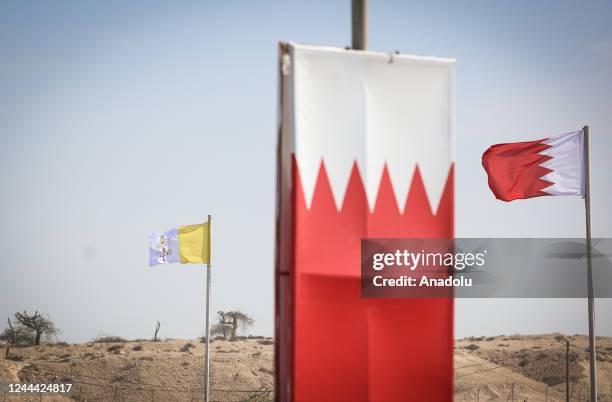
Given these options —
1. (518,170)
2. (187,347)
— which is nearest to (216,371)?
(187,347)

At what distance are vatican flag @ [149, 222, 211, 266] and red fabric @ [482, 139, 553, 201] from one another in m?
11.9

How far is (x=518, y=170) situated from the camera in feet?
43.0

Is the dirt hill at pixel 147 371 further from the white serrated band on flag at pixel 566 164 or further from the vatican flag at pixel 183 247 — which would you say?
the white serrated band on flag at pixel 566 164

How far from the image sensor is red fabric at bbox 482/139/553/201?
1306cm

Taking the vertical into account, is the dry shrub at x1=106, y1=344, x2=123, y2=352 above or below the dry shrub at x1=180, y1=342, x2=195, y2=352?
below

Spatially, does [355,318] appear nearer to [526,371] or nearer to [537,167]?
[537,167]

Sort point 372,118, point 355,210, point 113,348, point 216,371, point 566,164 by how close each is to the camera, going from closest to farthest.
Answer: point 355,210
point 372,118
point 566,164
point 216,371
point 113,348

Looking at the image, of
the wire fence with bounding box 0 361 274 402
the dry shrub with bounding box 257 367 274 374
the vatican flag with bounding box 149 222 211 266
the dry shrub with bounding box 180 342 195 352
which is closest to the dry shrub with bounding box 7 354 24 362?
the wire fence with bounding box 0 361 274 402

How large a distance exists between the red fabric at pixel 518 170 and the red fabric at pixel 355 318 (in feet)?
27.3

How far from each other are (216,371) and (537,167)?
36.5 m

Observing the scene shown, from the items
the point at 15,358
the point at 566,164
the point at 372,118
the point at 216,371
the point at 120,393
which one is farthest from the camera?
the point at 15,358

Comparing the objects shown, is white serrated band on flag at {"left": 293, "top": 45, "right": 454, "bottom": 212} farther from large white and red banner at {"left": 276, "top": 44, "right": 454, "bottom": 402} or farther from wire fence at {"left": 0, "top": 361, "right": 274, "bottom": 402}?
wire fence at {"left": 0, "top": 361, "right": 274, "bottom": 402}

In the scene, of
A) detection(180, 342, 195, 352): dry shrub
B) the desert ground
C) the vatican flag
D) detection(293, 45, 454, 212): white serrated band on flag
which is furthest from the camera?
detection(180, 342, 195, 352): dry shrub

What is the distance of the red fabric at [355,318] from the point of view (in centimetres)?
489
